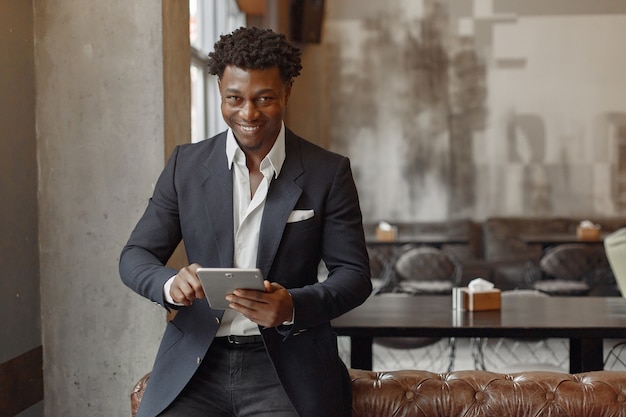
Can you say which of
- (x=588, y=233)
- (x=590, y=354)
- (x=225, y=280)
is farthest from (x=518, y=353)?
(x=225, y=280)

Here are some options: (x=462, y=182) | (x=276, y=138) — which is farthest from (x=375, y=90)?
(x=276, y=138)

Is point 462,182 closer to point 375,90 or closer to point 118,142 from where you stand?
point 375,90

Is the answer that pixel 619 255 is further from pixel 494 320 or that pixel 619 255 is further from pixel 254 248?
pixel 254 248

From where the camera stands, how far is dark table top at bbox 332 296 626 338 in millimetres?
3635

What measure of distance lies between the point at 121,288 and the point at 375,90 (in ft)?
23.9

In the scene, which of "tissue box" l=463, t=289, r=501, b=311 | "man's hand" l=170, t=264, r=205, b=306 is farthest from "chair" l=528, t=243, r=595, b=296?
"man's hand" l=170, t=264, r=205, b=306

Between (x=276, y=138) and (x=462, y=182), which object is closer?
(x=276, y=138)

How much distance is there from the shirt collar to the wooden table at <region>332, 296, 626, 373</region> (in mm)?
1532

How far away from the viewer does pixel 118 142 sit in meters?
3.19

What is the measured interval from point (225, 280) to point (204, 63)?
229 inches

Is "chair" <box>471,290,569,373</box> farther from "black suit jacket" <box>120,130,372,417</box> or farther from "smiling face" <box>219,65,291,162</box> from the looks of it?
"smiling face" <box>219,65,291,162</box>

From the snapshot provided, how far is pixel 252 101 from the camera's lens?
6.95 feet

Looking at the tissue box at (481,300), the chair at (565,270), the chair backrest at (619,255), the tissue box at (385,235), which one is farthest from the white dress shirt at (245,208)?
the tissue box at (385,235)

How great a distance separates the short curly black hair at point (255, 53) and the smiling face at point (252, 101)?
0.06 ft
